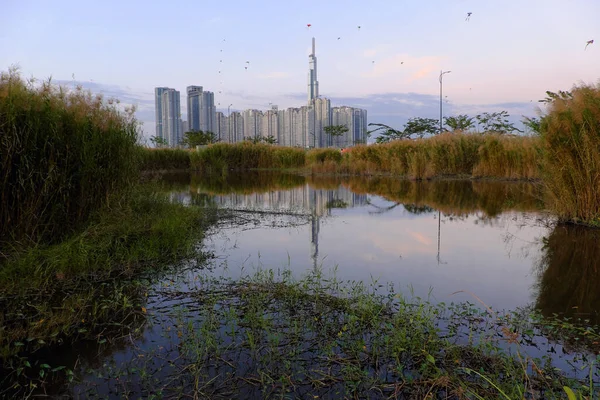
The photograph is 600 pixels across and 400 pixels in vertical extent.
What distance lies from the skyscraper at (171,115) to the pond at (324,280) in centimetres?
4404

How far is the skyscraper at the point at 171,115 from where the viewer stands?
50.5 m

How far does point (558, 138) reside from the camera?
6.86m

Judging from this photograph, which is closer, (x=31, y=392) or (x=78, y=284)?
(x=31, y=392)

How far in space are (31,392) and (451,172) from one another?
17.6m

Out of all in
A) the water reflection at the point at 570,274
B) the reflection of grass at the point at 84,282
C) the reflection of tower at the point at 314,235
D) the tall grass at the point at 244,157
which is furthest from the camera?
the tall grass at the point at 244,157

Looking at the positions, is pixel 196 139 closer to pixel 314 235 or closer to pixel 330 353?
pixel 314 235

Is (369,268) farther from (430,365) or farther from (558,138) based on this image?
(558,138)

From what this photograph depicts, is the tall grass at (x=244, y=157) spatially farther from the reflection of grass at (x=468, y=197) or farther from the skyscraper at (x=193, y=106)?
the skyscraper at (x=193, y=106)

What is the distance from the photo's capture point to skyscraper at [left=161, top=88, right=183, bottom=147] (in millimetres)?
50456

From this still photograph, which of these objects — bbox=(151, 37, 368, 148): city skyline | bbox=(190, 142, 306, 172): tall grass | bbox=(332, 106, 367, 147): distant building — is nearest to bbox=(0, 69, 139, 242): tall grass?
bbox=(190, 142, 306, 172): tall grass

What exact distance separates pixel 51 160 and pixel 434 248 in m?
4.73

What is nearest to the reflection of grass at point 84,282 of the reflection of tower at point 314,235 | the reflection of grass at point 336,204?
the reflection of tower at point 314,235

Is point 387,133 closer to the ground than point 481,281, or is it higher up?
higher up

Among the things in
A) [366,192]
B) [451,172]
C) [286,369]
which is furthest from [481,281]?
[451,172]
